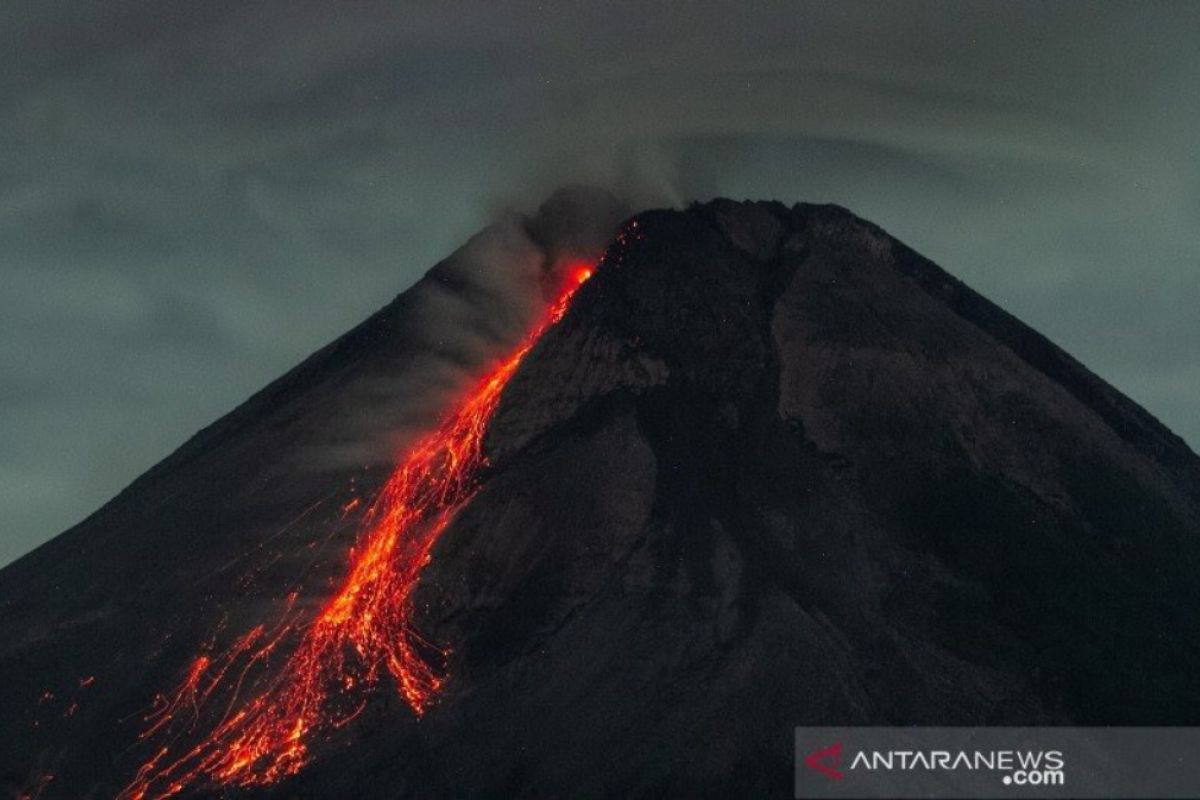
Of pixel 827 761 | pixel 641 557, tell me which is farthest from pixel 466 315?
pixel 827 761

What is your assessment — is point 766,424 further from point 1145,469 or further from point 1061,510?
point 1145,469

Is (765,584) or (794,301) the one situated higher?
(794,301)

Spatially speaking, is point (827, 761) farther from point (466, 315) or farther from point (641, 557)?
point (466, 315)

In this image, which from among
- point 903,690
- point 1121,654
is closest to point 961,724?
point 903,690

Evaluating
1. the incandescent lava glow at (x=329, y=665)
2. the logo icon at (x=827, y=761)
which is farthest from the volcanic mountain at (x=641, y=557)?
the logo icon at (x=827, y=761)

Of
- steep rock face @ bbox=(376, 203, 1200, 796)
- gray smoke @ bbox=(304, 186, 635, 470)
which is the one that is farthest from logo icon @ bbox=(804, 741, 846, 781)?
gray smoke @ bbox=(304, 186, 635, 470)

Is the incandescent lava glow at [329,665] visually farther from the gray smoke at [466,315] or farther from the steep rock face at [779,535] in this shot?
the gray smoke at [466,315]
